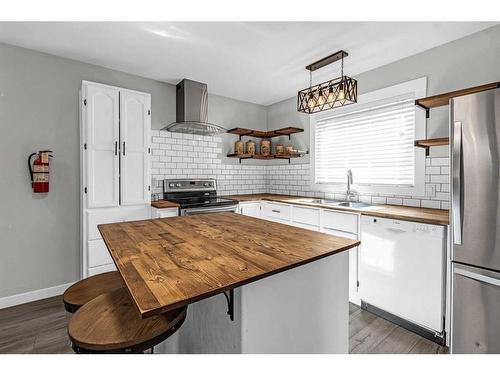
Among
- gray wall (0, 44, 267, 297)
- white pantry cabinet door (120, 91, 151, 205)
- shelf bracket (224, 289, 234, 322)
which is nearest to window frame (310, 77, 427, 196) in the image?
white pantry cabinet door (120, 91, 151, 205)

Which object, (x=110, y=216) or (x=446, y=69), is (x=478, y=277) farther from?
(x=110, y=216)

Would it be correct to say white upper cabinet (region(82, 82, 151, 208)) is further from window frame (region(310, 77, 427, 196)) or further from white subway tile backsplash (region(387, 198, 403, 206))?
white subway tile backsplash (region(387, 198, 403, 206))

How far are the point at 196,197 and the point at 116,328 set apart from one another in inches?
105

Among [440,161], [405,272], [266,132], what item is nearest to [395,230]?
[405,272]

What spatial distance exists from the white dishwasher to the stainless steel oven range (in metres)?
1.58

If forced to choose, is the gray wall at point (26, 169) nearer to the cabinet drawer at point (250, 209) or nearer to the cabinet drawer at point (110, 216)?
the cabinet drawer at point (110, 216)

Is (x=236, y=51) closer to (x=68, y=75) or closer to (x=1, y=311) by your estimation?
(x=68, y=75)

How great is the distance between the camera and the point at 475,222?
1646 millimetres

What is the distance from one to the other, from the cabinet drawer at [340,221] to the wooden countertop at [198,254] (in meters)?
1.08

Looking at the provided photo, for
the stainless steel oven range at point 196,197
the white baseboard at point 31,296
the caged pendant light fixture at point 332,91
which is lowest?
the white baseboard at point 31,296

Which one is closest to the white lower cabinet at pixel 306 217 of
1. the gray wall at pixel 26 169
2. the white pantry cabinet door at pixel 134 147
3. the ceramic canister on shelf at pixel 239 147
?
the ceramic canister on shelf at pixel 239 147

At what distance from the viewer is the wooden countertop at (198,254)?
0.81 m
